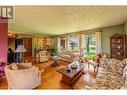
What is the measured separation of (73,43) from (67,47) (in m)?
0.56

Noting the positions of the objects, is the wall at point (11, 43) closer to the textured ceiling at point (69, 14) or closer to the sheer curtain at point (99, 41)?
the textured ceiling at point (69, 14)

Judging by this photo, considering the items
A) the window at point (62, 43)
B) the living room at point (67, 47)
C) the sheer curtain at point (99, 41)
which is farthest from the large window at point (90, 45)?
the window at point (62, 43)

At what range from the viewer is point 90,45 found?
652 cm

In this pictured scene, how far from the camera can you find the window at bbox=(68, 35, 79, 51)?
7.20 meters

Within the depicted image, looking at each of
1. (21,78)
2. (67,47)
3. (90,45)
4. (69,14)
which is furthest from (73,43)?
(21,78)

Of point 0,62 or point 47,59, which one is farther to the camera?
point 47,59

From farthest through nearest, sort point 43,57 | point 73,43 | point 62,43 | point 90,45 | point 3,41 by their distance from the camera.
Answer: point 62,43
point 73,43
point 43,57
point 90,45
point 3,41

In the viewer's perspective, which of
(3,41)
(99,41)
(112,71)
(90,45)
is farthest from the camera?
(90,45)

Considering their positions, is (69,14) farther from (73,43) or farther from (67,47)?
(67,47)
